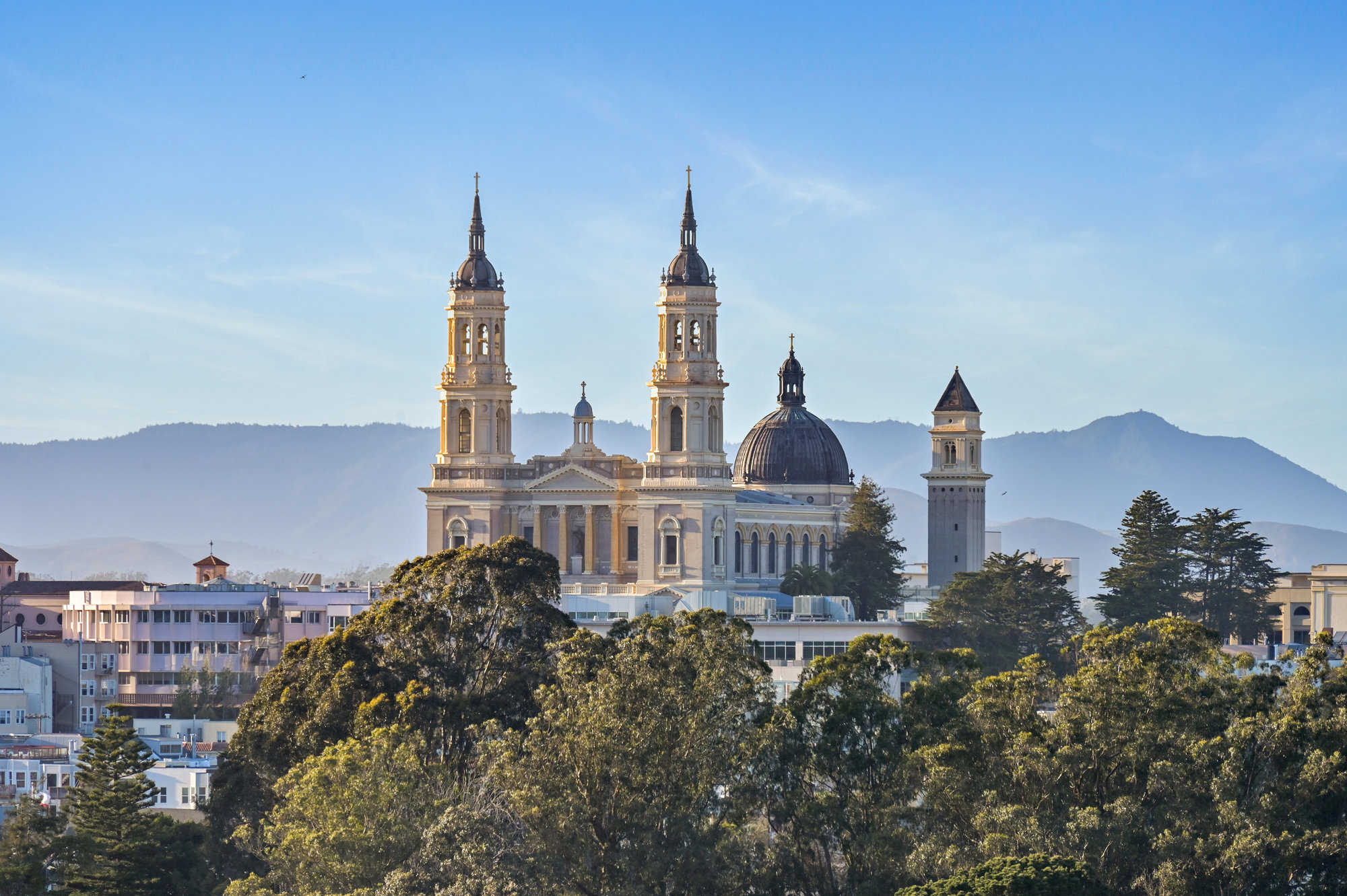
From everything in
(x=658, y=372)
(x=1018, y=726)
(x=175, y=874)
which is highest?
(x=658, y=372)

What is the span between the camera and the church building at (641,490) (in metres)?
132

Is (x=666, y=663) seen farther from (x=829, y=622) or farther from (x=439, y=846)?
(x=829, y=622)

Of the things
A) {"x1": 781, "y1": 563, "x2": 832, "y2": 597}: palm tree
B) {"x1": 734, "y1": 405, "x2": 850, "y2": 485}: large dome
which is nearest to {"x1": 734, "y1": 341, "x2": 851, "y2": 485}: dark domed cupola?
{"x1": 734, "y1": 405, "x2": 850, "y2": 485}: large dome

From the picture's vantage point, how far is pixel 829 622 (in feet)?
400

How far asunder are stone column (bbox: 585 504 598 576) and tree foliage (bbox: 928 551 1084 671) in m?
20.7

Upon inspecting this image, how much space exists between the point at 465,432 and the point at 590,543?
946cm

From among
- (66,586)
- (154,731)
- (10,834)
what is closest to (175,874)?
(10,834)

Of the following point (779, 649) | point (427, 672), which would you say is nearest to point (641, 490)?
point (779, 649)

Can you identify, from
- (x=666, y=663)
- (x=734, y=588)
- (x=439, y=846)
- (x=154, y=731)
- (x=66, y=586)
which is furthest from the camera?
(x=66, y=586)

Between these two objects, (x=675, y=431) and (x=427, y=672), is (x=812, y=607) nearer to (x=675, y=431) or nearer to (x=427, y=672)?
(x=675, y=431)

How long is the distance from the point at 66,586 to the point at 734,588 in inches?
2133

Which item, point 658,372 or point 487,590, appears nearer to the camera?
point 487,590

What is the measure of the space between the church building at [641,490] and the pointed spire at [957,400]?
6.62 feet

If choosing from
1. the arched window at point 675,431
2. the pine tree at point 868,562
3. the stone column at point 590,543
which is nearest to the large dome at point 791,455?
the pine tree at point 868,562
